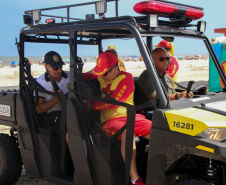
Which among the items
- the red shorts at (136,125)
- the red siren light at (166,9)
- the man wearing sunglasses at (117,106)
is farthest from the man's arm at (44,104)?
the red siren light at (166,9)

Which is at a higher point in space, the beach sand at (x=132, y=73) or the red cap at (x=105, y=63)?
the red cap at (x=105, y=63)

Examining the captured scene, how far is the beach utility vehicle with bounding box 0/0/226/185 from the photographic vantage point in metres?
2.56

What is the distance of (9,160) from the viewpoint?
166 inches

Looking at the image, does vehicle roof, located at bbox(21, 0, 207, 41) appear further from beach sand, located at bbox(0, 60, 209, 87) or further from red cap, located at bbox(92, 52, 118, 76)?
beach sand, located at bbox(0, 60, 209, 87)

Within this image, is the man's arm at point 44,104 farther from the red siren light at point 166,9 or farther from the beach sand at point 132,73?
the beach sand at point 132,73

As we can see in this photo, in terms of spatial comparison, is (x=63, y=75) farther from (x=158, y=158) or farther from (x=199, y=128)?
(x=199, y=128)

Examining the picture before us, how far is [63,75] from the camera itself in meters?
4.19

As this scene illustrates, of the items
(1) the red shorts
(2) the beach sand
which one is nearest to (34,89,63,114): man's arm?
(1) the red shorts

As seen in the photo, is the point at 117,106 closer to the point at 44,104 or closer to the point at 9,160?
the point at 44,104

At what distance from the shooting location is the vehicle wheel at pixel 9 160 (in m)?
4.22

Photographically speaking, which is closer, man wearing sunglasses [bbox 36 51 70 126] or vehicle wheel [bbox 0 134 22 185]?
man wearing sunglasses [bbox 36 51 70 126]

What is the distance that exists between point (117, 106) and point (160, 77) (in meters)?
1.13

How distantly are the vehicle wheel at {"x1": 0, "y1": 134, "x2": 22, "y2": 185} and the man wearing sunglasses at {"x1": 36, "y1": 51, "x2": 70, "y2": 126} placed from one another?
0.72m

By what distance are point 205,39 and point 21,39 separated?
2.10m
